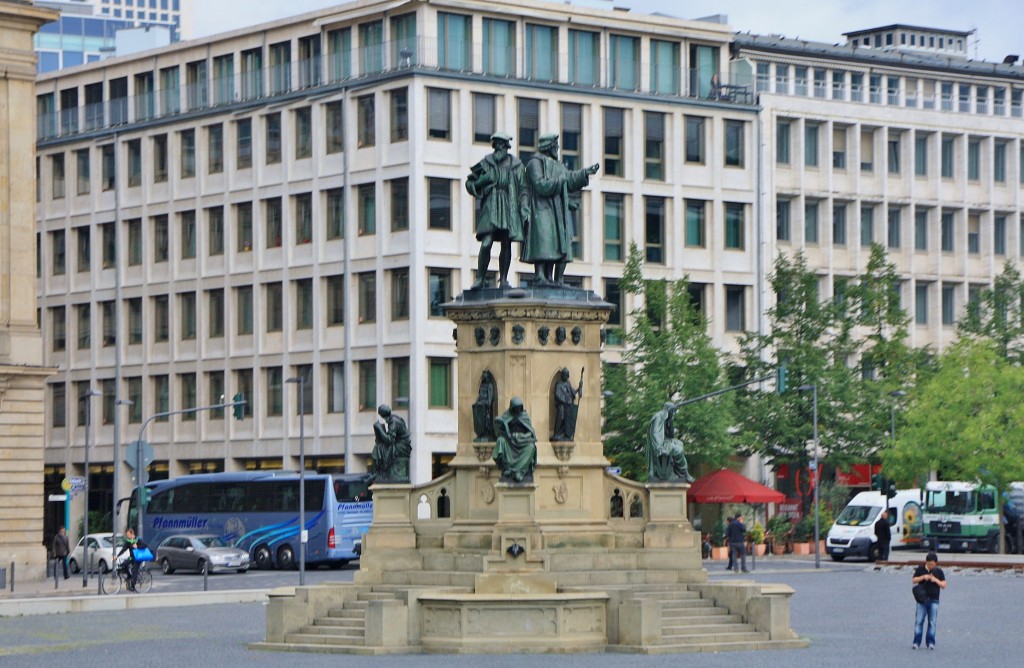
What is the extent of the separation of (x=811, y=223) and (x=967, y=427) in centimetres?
1918

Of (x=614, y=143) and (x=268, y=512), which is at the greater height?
(x=614, y=143)

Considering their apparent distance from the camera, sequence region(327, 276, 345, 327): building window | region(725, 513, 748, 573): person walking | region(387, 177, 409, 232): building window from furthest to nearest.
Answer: region(327, 276, 345, 327): building window, region(387, 177, 409, 232): building window, region(725, 513, 748, 573): person walking

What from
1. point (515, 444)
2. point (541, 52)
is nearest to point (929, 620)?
point (515, 444)

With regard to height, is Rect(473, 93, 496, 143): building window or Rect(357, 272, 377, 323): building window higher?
Rect(473, 93, 496, 143): building window

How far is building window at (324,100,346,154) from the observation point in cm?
8662

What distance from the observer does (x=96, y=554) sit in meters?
72.9

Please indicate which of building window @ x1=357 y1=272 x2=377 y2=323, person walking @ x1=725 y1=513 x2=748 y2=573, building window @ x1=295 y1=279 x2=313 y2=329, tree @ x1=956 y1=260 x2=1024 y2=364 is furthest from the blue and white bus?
tree @ x1=956 y1=260 x2=1024 y2=364

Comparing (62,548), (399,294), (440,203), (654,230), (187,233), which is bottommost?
(62,548)

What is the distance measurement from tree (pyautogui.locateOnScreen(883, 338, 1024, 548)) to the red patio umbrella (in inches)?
165

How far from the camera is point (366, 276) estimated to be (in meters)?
86.6

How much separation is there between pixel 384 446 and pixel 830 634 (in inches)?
302

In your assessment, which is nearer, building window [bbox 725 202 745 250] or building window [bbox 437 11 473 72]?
building window [bbox 437 11 473 72]

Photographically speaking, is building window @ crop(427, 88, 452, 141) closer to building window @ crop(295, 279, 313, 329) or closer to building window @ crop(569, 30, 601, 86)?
building window @ crop(569, 30, 601, 86)

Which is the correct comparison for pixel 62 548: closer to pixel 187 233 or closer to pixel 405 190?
pixel 405 190
